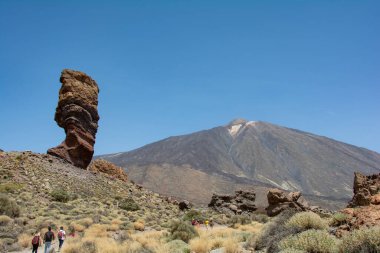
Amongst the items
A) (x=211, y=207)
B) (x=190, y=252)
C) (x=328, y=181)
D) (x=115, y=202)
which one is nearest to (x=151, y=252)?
(x=190, y=252)

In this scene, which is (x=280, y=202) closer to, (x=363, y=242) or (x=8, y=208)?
(x=8, y=208)

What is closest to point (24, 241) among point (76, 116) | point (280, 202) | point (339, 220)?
point (339, 220)

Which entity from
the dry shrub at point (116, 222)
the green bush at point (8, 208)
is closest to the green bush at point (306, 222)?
the dry shrub at point (116, 222)

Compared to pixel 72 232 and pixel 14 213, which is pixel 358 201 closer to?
pixel 72 232

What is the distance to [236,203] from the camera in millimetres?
44219

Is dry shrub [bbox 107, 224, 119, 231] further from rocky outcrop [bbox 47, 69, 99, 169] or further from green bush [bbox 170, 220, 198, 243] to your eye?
rocky outcrop [bbox 47, 69, 99, 169]

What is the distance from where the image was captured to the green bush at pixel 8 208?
22.9 meters

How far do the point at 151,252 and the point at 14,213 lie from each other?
14359mm

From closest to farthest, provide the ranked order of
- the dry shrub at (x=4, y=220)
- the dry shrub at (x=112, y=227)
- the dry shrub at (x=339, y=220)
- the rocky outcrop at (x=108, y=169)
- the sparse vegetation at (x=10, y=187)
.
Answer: the dry shrub at (x=339, y=220), the dry shrub at (x=4, y=220), the dry shrub at (x=112, y=227), the sparse vegetation at (x=10, y=187), the rocky outcrop at (x=108, y=169)

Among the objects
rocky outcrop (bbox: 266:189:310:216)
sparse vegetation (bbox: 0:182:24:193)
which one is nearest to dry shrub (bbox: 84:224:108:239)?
sparse vegetation (bbox: 0:182:24:193)

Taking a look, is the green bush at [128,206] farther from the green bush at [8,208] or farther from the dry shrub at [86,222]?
the green bush at [8,208]

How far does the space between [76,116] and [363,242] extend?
103 feet

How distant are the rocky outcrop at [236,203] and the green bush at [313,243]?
33.4 m

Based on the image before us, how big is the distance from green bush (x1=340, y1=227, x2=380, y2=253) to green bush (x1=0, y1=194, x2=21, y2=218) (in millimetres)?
20632
